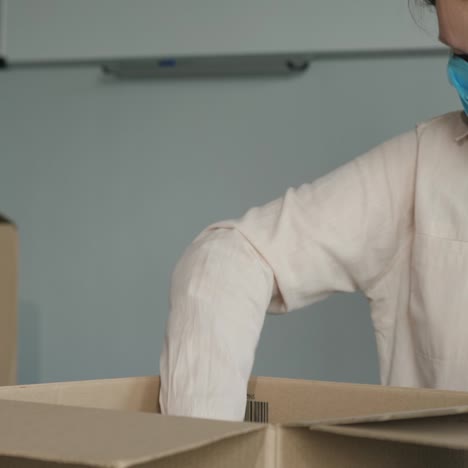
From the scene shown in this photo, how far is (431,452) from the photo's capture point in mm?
566

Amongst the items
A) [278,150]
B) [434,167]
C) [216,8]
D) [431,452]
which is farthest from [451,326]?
[216,8]

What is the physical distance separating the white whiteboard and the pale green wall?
4 centimetres

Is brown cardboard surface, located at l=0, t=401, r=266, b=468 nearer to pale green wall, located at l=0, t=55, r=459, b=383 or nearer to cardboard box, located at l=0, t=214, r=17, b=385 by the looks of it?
cardboard box, located at l=0, t=214, r=17, b=385

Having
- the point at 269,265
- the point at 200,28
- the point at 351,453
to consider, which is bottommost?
the point at 351,453

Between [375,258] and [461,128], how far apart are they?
0.16 m

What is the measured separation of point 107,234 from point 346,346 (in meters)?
0.51

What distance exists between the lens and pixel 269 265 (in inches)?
31.8

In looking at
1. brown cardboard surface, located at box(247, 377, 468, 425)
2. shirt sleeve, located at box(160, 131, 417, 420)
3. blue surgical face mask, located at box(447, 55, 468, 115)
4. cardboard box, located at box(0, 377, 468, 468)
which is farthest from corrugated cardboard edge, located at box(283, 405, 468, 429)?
blue surgical face mask, located at box(447, 55, 468, 115)

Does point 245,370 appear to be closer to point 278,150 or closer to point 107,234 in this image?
point 278,150

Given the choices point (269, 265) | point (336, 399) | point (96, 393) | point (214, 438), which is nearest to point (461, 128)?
point (269, 265)

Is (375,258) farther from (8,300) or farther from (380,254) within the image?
(8,300)

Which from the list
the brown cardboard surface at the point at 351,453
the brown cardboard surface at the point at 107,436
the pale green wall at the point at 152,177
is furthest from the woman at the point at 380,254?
the pale green wall at the point at 152,177

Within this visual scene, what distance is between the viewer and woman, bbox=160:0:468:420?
0.76 meters

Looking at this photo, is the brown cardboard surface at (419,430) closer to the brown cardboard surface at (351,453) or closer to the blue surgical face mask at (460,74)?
the brown cardboard surface at (351,453)
